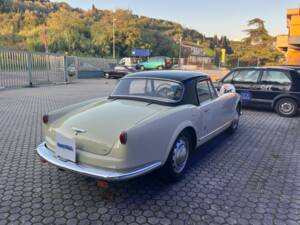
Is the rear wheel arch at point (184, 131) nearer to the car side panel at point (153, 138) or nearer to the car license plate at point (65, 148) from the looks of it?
the car side panel at point (153, 138)

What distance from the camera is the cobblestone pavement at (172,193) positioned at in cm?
264

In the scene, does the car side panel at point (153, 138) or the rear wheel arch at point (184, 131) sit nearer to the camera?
the car side panel at point (153, 138)

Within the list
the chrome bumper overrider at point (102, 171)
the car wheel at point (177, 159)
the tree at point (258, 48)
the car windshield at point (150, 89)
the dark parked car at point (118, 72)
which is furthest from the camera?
the tree at point (258, 48)

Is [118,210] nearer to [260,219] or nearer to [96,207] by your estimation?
[96,207]

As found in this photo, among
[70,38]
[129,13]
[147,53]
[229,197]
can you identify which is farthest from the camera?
[129,13]

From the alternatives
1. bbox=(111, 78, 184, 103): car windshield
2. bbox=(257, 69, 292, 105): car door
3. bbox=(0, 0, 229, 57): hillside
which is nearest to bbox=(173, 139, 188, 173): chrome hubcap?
bbox=(111, 78, 184, 103): car windshield

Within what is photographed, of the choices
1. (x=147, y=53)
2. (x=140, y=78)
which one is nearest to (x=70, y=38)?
(x=147, y=53)

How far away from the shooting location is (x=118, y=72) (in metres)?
25.4

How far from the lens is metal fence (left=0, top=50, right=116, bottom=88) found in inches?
542

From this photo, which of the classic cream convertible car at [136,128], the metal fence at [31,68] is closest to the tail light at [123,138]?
the classic cream convertible car at [136,128]

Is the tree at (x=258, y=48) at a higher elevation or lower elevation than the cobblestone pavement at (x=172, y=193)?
higher

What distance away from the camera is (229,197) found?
3053 mm

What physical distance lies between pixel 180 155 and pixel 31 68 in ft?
48.1

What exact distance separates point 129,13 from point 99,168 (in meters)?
49.9
